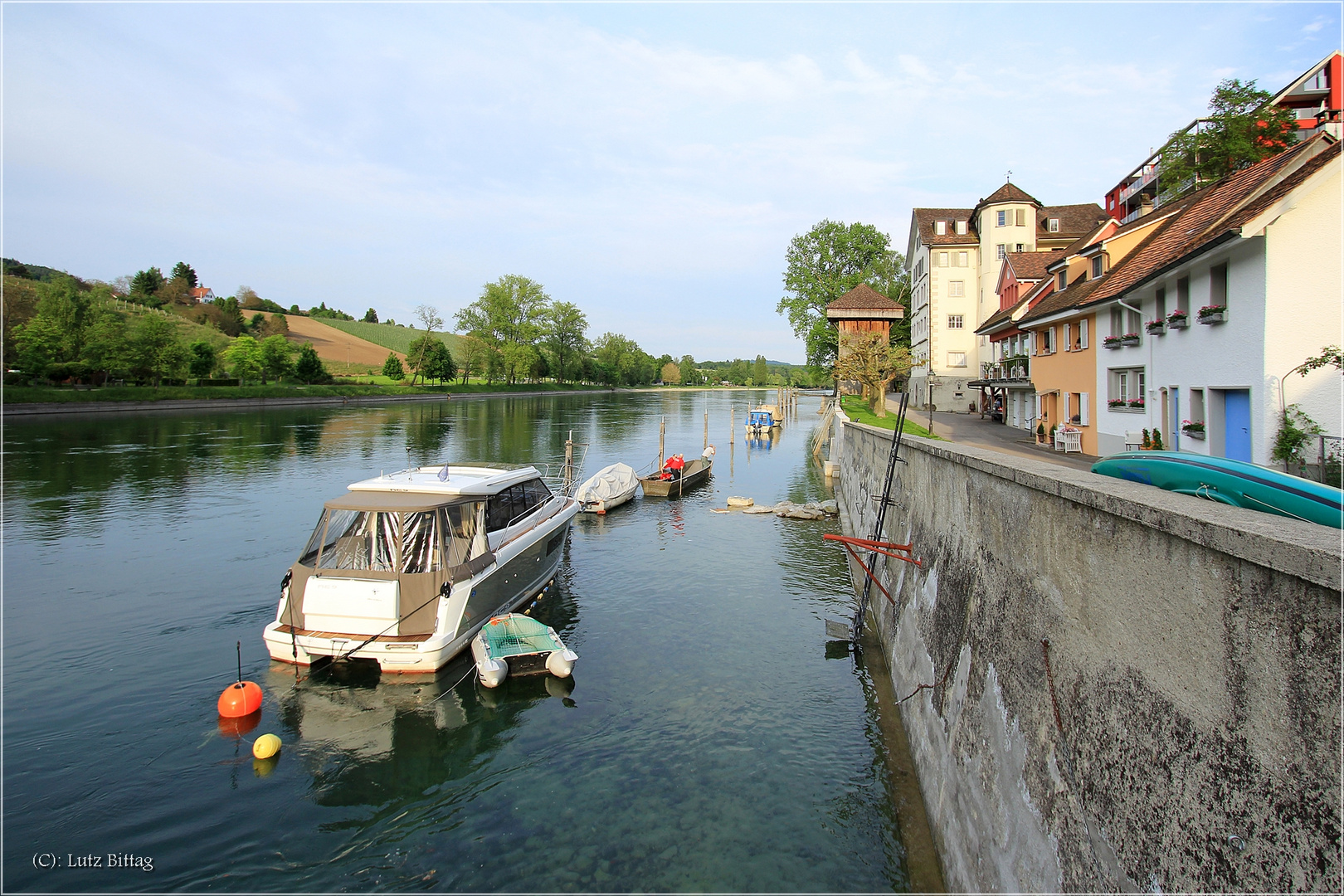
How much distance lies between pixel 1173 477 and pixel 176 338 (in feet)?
291

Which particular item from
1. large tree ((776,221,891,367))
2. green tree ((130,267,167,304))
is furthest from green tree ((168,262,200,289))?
large tree ((776,221,891,367))

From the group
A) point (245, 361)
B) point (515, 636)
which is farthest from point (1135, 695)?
point (245, 361)

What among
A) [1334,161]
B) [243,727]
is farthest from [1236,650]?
[1334,161]

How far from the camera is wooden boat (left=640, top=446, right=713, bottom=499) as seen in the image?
31.0 m

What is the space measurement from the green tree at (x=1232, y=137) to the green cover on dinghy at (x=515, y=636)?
110 ft

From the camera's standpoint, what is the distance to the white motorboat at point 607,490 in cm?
2700

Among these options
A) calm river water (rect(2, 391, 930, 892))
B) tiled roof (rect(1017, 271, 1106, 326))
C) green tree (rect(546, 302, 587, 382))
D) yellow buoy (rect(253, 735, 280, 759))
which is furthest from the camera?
green tree (rect(546, 302, 587, 382))

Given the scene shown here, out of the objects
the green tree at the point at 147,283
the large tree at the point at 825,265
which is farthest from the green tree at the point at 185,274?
the large tree at the point at 825,265

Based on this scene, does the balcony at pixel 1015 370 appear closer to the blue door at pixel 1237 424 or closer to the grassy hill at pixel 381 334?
the blue door at pixel 1237 424

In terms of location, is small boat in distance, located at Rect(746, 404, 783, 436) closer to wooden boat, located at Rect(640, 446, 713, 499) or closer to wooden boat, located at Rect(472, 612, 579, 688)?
wooden boat, located at Rect(640, 446, 713, 499)

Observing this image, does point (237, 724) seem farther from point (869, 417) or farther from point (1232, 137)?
point (1232, 137)

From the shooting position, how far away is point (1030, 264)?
37156 mm

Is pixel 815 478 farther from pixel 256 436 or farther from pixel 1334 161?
pixel 256 436

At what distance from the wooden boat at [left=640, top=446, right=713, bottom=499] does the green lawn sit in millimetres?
7828
